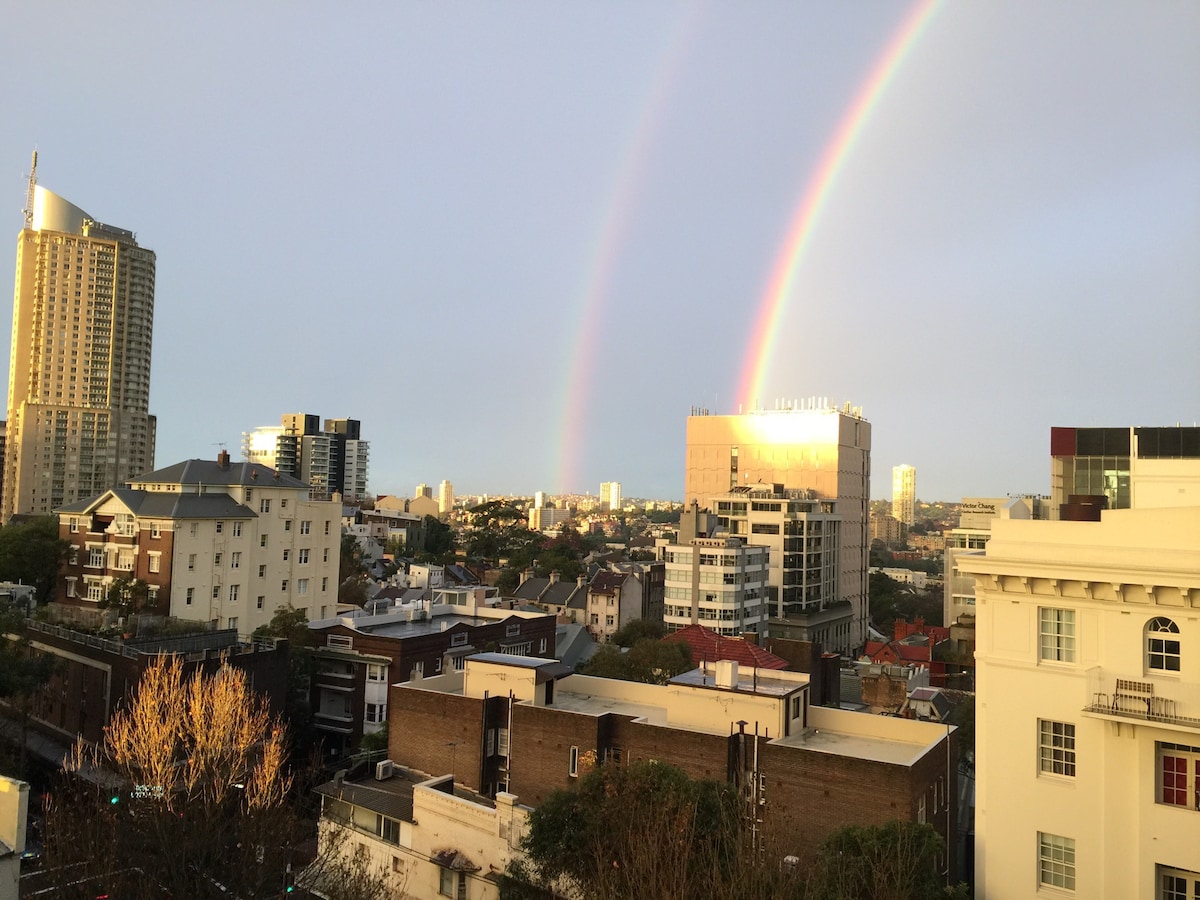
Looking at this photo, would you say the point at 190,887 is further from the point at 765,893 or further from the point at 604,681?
the point at 604,681

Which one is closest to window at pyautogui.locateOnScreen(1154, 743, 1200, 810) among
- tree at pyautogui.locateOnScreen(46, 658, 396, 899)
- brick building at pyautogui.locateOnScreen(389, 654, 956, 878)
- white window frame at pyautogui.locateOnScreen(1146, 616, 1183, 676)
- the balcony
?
the balcony

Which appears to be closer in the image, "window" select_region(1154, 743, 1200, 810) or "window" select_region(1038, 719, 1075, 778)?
"window" select_region(1154, 743, 1200, 810)

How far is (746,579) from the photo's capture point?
64.7 m

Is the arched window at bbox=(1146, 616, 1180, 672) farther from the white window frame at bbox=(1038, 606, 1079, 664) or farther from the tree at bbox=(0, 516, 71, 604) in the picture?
the tree at bbox=(0, 516, 71, 604)

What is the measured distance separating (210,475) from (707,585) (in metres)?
33.5

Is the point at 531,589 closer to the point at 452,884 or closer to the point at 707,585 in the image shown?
the point at 707,585

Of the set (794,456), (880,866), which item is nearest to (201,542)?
(880,866)

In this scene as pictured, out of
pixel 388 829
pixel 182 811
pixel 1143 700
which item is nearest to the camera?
pixel 1143 700

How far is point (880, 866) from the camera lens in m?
13.8

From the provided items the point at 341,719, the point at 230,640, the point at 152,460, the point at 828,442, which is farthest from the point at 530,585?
the point at 152,460

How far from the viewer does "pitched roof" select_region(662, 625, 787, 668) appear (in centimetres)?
3800

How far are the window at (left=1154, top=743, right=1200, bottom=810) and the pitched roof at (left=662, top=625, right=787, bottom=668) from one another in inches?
779

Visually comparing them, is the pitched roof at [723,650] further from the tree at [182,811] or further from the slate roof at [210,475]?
the slate roof at [210,475]

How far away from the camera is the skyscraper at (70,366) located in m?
113
